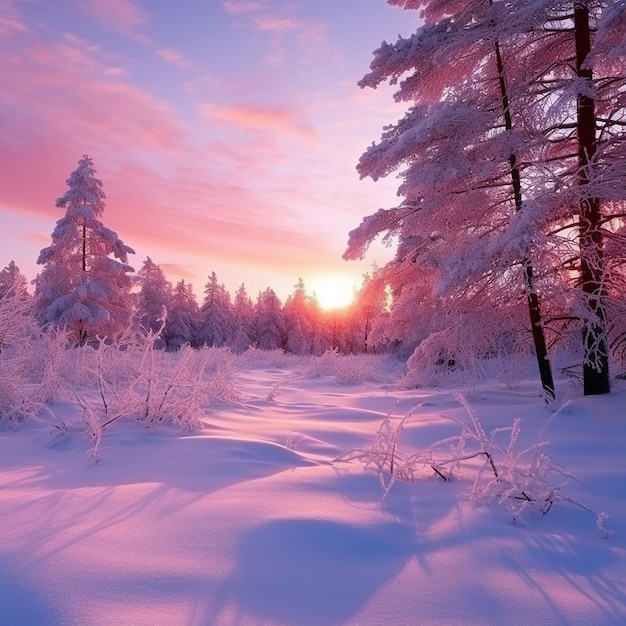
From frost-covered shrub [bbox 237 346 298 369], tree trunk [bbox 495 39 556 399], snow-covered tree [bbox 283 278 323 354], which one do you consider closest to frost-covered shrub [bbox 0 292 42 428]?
tree trunk [bbox 495 39 556 399]

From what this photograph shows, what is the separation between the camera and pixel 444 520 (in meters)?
2.42

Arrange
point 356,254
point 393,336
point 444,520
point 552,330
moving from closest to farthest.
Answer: point 444,520, point 552,330, point 356,254, point 393,336

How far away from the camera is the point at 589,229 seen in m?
6.62

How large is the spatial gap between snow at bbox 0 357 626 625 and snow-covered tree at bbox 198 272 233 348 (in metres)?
45.9

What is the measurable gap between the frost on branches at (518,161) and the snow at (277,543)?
3.24 meters

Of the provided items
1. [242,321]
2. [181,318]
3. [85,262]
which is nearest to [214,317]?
[181,318]

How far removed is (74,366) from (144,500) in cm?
601

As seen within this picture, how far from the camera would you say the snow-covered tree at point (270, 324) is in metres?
55.8

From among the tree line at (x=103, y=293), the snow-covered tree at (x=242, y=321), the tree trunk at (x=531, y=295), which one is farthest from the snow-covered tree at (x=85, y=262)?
the snow-covered tree at (x=242, y=321)

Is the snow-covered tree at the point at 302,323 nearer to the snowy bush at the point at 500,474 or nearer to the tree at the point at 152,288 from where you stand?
the tree at the point at 152,288

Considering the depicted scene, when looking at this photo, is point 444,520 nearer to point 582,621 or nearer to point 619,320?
point 582,621

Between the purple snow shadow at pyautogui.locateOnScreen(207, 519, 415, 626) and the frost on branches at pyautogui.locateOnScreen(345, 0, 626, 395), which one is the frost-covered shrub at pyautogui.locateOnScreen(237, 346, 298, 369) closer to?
the frost on branches at pyautogui.locateOnScreen(345, 0, 626, 395)

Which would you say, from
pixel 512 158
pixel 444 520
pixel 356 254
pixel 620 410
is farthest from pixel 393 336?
pixel 444 520

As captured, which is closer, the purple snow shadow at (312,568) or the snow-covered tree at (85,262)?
the purple snow shadow at (312,568)
